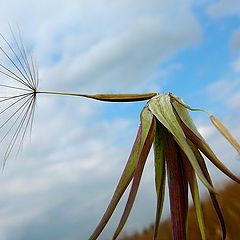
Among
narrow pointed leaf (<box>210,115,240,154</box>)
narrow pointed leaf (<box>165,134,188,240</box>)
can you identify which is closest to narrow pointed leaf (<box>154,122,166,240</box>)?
narrow pointed leaf (<box>165,134,188,240</box>)

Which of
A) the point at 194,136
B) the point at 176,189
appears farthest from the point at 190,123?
the point at 176,189

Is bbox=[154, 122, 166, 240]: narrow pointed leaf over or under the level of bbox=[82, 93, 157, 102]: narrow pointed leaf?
under

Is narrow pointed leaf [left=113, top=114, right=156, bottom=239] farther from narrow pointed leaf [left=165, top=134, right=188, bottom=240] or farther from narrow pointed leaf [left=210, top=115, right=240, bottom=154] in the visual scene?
narrow pointed leaf [left=210, top=115, right=240, bottom=154]

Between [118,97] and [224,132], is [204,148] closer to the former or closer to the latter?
[224,132]

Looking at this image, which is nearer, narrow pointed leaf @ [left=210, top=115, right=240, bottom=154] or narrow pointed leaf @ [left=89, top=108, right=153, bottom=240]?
narrow pointed leaf @ [left=89, top=108, right=153, bottom=240]

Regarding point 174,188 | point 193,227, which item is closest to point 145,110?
point 174,188

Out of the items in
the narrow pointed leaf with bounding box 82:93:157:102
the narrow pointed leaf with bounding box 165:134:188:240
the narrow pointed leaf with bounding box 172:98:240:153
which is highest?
the narrow pointed leaf with bounding box 82:93:157:102

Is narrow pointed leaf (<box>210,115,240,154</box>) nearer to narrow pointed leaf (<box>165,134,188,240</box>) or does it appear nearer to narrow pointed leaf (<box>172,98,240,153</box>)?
narrow pointed leaf (<box>172,98,240,153</box>)

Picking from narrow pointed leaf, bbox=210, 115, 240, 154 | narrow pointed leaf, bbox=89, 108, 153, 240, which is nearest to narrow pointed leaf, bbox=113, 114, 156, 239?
narrow pointed leaf, bbox=89, 108, 153, 240

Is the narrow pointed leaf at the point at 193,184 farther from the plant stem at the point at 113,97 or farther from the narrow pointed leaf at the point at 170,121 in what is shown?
the plant stem at the point at 113,97
